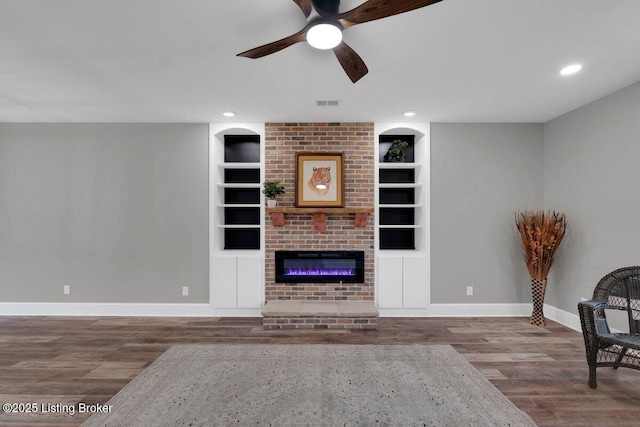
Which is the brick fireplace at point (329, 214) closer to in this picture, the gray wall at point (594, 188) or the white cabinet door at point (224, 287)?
the white cabinet door at point (224, 287)

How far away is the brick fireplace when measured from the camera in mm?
4168

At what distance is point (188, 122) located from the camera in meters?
4.23

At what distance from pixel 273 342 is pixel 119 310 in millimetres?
2355

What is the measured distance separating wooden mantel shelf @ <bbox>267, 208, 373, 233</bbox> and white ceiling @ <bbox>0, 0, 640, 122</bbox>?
1184 millimetres

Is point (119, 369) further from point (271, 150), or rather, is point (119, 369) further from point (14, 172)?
point (14, 172)

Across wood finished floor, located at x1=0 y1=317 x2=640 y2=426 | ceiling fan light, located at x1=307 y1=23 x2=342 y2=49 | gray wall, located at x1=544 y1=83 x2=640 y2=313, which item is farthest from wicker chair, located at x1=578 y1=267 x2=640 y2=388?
ceiling fan light, located at x1=307 y1=23 x2=342 y2=49

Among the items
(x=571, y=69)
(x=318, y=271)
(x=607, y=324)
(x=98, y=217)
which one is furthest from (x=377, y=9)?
(x=98, y=217)

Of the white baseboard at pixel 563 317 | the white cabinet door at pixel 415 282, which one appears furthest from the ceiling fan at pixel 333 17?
the white baseboard at pixel 563 317

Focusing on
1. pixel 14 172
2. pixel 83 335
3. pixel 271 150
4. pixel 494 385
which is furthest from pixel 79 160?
pixel 494 385

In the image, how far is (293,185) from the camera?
4.22 meters

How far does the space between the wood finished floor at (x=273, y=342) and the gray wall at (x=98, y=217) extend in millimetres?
465

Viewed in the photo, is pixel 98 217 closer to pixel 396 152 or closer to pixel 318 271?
pixel 318 271

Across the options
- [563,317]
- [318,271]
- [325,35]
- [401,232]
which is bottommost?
[563,317]

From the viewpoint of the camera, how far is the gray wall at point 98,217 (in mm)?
4211
